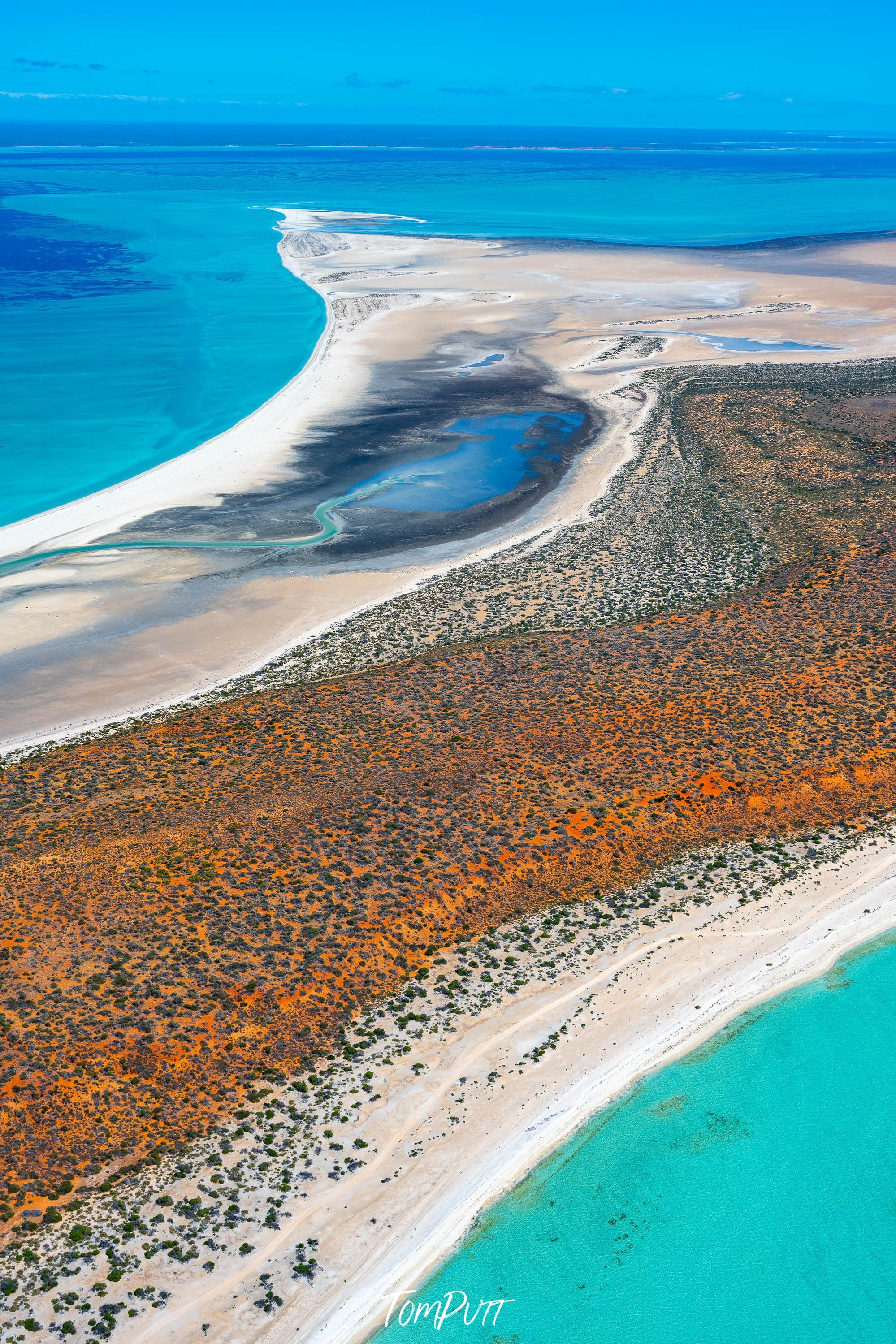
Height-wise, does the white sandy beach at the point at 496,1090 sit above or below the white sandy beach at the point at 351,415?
below

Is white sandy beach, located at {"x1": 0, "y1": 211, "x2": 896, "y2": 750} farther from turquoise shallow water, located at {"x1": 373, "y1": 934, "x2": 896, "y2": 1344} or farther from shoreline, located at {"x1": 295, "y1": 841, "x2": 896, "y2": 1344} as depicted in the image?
turquoise shallow water, located at {"x1": 373, "y1": 934, "x2": 896, "y2": 1344}

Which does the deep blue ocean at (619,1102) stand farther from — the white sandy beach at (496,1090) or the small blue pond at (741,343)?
the small blue pond at (741,343)

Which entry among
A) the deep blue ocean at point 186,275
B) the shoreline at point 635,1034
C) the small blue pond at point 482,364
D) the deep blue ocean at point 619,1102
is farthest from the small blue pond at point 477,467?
the shoreline at point 635,1034

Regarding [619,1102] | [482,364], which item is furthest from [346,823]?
[482,364]

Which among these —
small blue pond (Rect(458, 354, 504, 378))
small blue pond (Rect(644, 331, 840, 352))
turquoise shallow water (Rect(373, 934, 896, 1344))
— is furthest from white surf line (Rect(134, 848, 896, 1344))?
small blue pond (Rect(644, 331, 840, 352))

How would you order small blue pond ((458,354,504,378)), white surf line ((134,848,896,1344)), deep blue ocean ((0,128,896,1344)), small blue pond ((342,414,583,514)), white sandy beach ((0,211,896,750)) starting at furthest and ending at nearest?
1. small blue pond ((458,354,504,378))
2. small blue pond ((342,414,583,514))
3. white sandy beach ((0,211,896,750))
4. deep blue ocean ((0,128,896,1344))
5. white surf line ((134,848,896,1344))
